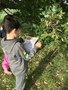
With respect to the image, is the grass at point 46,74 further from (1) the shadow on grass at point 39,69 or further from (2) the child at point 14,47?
(2) the child at point 14,47

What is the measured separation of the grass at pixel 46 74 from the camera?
4945 millimetres

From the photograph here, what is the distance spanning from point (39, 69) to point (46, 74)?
0.79 feet

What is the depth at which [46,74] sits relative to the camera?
5273 mm

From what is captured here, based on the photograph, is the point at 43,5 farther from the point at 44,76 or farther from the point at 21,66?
the point at 44,76

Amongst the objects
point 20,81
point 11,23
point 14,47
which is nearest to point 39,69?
point 20,81

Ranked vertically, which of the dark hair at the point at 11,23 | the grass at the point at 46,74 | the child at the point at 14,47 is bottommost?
the grass at the point at 46,74

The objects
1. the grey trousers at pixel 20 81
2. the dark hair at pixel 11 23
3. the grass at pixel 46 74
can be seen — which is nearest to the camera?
the dark hair at pixel 11 23

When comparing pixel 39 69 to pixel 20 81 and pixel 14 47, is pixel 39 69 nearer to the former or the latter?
pixel 20 81

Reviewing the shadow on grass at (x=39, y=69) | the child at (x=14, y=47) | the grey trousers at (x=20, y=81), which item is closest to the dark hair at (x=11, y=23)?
the child at (x=14, y=47)

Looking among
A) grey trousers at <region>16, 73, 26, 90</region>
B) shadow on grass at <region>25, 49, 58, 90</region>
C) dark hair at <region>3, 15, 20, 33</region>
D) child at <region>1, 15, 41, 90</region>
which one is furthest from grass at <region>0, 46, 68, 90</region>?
dark hair at <region>3, 15, 20, 33</region>

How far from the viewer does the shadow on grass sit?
5.02 m

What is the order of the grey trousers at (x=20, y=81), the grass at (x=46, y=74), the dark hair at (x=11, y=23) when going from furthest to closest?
the grass at (x=46, y=74), the grey trousers at (x=20, y=81), the dark hair at (x=11, y=23)

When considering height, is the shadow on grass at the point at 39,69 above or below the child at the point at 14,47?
below

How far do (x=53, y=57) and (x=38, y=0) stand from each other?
2.29m
